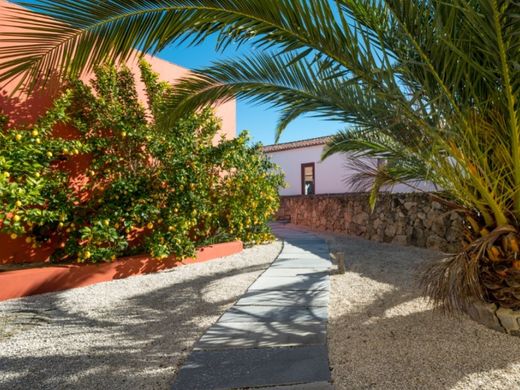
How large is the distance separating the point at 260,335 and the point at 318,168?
516 inches

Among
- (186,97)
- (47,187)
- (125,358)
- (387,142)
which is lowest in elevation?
(125,358)

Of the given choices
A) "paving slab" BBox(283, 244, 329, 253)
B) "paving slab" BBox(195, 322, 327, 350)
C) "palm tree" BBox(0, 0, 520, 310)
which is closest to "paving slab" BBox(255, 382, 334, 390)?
"paving slab" BBox(195, 322, 327, 350)

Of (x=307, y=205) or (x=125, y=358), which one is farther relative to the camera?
(x=307, y=205)

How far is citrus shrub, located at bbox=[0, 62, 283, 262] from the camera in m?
3.63

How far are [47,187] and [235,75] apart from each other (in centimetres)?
280

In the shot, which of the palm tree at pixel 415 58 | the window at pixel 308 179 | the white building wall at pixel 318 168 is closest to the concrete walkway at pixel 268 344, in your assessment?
the palm tree at pixel 415 58

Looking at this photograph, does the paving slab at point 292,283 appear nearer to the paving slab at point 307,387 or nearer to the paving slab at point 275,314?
the paving slab at point 275,314

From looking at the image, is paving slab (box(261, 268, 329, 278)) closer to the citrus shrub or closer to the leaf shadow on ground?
the leaf shadow on ground

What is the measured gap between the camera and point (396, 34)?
2131mm

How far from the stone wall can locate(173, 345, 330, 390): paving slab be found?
383cm

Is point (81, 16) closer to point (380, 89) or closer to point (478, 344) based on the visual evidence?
point (380, 89)

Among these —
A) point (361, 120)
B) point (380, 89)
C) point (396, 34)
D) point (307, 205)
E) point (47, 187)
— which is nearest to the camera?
point (396, 34)

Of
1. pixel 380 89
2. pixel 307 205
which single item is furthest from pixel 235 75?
pixel 307 205

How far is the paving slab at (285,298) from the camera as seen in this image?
3217 millimetres
